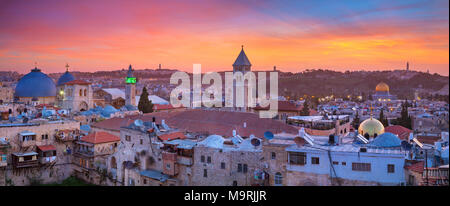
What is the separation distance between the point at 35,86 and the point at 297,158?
2725cm

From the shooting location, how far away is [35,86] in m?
30.1

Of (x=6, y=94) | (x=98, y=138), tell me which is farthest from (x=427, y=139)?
(x=6, y=94)

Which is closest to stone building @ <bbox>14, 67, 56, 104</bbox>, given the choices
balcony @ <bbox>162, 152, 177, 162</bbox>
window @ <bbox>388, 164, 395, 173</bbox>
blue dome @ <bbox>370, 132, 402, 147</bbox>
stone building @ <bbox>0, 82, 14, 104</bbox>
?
stone building @ <bbox>0, 82, 14, 104</bbox>

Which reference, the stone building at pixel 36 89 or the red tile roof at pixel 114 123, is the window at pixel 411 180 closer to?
the red tile roof at pixel 114 123

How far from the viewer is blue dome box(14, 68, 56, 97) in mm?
29742

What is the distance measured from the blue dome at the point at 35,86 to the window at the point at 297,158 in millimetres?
26765

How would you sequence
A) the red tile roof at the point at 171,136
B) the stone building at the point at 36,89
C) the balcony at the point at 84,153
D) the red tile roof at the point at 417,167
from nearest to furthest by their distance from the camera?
the red tile roof at the point at 417,167
the red tile roof at the point at 171,136
the balcony at the point at 84,153
the stone building at the point at 36,89

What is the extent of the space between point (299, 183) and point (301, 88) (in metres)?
55.9

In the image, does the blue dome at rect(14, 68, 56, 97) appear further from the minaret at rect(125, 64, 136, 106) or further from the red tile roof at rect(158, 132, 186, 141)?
the red tile roof at rect(158, 132, 186, 141)

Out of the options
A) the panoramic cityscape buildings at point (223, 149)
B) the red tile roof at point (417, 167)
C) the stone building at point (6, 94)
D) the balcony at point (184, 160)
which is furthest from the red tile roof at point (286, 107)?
the stone building at point (6, 94)

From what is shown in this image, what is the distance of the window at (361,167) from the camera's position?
8.34 metres

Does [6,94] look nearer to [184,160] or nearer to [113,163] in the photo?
[113,163]

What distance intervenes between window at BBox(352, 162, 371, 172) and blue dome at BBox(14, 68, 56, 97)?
28.1m
